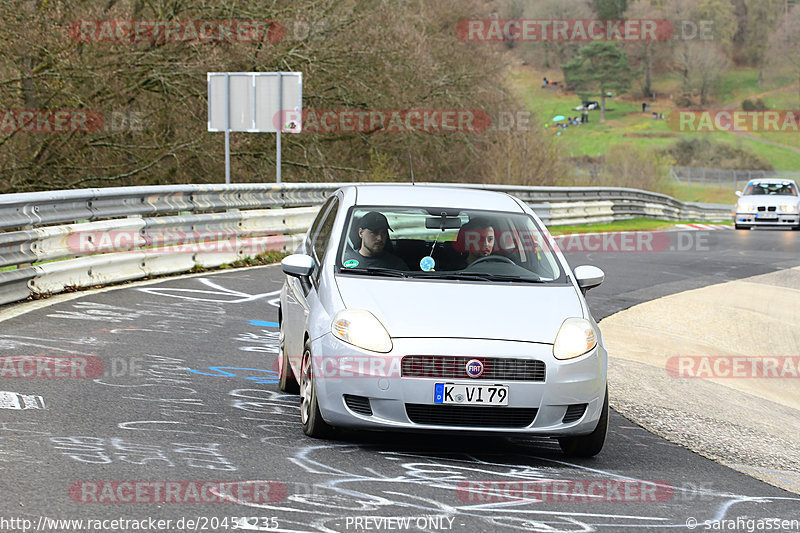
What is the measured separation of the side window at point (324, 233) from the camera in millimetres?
7582

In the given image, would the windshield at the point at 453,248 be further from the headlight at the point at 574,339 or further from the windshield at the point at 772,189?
the windshield at the point at 772,189

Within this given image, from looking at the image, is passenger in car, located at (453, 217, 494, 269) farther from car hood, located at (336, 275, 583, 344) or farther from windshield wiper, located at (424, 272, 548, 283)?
car hood, located at (336, 275, 583, 344)

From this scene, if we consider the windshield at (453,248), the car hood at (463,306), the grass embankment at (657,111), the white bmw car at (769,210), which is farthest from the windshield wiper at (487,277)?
the grass embankment at (657,111)

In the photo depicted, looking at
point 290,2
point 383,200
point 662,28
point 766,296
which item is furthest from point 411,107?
point 662,28

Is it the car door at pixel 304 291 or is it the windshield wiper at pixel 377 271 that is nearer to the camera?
the windshield wiper at pixel 377 271

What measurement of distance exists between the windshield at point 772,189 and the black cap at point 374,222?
2909cm

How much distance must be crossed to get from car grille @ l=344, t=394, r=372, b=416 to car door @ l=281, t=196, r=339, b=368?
30.0 inches

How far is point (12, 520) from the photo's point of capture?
4609 millimetres

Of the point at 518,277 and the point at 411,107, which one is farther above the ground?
the point at 411,107

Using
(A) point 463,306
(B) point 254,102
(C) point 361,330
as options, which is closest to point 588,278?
(A) point 463,306

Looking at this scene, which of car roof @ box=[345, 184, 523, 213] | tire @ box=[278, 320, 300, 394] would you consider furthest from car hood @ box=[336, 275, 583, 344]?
tire @ box=[278, 320, 300, 394]

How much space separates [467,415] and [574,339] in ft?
2.44

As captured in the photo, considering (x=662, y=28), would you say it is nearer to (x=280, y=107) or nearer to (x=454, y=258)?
(x=280, y=107)

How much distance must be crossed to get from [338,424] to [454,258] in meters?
1.60
